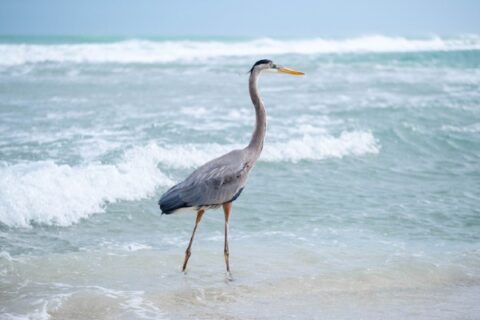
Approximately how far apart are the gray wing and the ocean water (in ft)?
2.24

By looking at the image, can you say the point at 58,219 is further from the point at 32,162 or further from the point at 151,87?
the point at 151,87

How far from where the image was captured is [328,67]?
2988cm

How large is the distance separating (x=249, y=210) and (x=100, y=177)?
226cm

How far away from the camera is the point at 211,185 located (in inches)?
241

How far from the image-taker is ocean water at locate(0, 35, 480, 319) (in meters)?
5.61

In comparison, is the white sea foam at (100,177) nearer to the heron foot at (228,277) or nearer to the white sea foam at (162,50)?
the heron foot at (228,277)

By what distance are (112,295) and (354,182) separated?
5.08 metres

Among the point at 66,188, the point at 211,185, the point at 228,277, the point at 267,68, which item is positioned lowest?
the point at 228,277

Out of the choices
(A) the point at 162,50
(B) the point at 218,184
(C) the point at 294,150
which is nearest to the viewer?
(B) the point at 218,184

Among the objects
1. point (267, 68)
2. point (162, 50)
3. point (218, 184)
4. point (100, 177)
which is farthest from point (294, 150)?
point (162, 50)

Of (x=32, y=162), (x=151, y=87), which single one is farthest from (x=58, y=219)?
(x=151, y=87)

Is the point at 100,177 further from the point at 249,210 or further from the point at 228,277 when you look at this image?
the point at 228,277

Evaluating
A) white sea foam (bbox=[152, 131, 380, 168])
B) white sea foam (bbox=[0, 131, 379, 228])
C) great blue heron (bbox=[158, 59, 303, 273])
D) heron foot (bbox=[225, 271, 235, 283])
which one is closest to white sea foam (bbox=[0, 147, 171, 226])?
white sea foam (bbox=[0, 131, 379, 228])

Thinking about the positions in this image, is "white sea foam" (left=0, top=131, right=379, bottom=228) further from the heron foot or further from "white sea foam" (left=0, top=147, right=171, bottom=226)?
the heron foot
